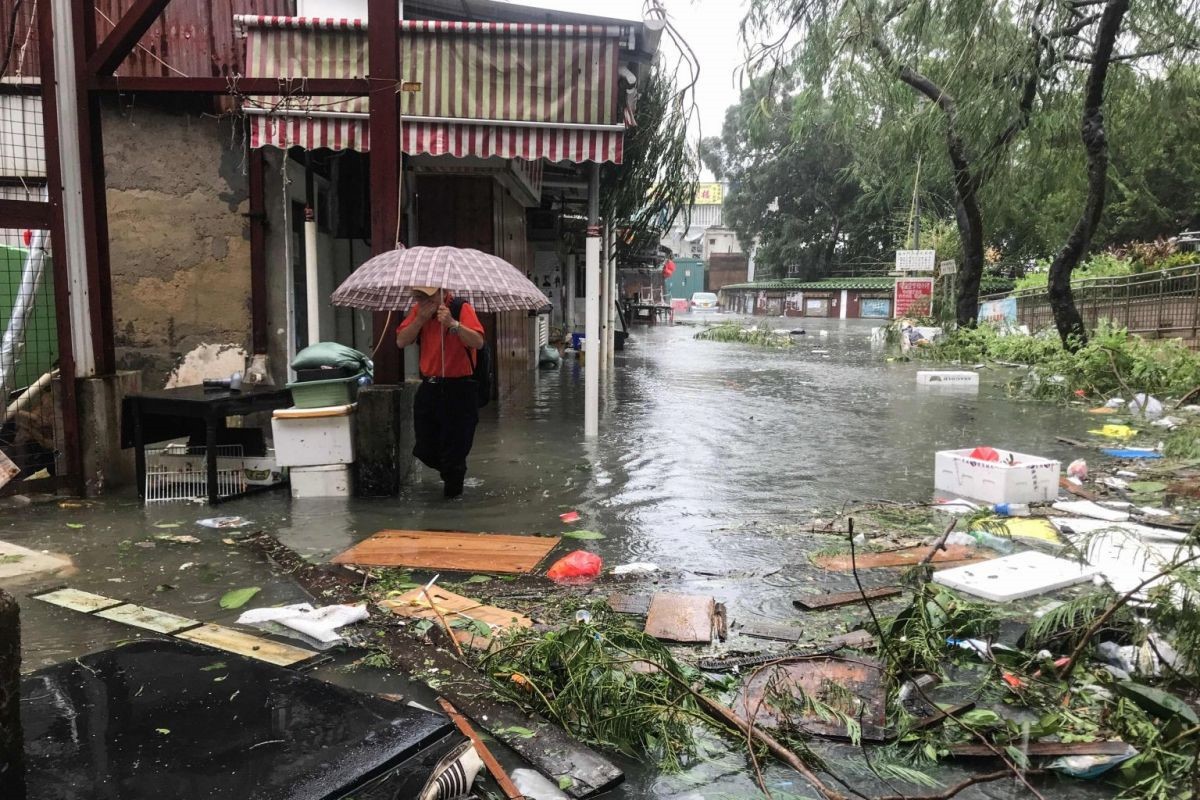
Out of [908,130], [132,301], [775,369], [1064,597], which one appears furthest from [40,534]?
[908,130]

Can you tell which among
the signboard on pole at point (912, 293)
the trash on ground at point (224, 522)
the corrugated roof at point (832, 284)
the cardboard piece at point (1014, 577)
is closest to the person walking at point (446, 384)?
the trash on ground at point (224, 522)

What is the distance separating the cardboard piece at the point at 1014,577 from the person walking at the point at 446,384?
11.2 feet

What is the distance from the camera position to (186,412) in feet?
20.0

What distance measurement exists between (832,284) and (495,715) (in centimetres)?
Answer: 5556

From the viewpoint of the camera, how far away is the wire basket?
21.0 ft

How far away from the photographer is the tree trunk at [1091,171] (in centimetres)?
1227

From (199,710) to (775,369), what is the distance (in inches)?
633

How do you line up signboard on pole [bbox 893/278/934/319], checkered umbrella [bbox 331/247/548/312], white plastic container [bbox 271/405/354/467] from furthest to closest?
signboard on pole [bbox 893/278/934/319]
white plastic container [bbox 271/405/354/467]
checkered umbrella [bbox 331/247/548/312]

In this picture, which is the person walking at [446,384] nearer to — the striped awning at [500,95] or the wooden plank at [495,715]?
the wooden plank at [495,715]

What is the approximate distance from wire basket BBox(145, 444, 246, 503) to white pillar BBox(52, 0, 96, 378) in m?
0.85

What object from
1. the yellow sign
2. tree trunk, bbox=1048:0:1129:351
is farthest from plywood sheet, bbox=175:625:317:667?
the yellow sign

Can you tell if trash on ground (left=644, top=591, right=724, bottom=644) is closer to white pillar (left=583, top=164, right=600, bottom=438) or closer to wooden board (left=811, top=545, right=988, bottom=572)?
wooden board (left=811, top=545, right=988, bottom=572)

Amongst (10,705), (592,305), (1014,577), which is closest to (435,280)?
(592,305)

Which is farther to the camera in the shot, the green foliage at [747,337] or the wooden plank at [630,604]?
the green foliage at [747,337]
